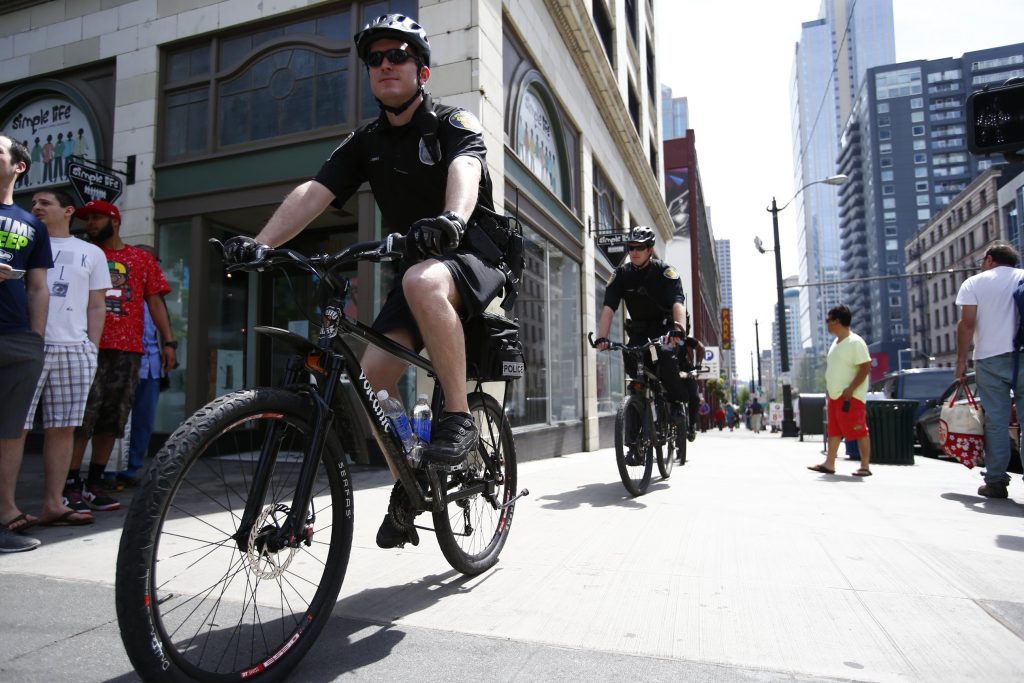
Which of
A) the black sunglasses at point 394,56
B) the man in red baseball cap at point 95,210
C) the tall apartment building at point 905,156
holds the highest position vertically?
the tall apartment building at point 905,156

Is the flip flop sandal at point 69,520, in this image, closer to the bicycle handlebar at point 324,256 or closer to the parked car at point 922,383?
the bicycle handlebar at point 324,256

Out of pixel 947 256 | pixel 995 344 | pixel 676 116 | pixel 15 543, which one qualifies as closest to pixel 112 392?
pixel 15 543

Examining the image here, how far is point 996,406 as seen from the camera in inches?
186

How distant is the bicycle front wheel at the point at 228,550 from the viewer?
142 cm

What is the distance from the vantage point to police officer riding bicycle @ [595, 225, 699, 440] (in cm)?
550

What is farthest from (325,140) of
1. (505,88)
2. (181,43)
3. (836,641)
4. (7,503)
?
(836,641)

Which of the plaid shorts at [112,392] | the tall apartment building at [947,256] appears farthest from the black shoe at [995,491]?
the tall apartment building at [947,256]

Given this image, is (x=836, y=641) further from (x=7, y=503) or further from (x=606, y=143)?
(x=606, y=143)

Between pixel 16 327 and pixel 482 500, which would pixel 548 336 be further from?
pixel 16 327

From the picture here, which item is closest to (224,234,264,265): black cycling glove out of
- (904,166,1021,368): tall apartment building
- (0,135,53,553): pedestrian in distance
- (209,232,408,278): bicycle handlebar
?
(209,232,408,278): bicycle handlebar

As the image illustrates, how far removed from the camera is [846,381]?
6.39 metres

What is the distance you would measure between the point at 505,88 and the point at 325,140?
236 centimetres

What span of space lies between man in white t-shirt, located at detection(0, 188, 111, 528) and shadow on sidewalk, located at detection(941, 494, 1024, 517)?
5.91 m

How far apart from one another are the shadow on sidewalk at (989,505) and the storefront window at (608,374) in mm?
6735
